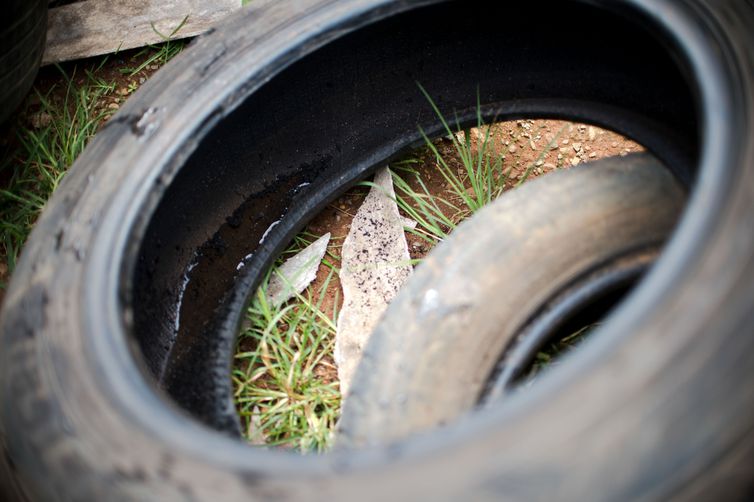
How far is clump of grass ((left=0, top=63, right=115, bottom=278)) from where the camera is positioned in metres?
2.16

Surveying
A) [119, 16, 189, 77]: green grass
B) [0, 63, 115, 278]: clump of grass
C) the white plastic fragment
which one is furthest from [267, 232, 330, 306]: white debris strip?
[119, 16, 189, 77]: green grass

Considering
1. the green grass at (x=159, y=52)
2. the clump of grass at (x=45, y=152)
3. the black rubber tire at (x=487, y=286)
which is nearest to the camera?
the black rubber tire at (x=487, y=286)

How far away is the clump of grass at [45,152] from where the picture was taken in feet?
7.09

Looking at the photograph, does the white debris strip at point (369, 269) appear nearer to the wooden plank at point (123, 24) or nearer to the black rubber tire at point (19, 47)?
the wooden plank at point (123, 24)

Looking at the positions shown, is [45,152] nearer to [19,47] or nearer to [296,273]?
[19,47]

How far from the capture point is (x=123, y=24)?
245 cm

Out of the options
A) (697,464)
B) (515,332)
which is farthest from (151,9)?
(697,464)

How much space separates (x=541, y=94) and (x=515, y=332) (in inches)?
27.6

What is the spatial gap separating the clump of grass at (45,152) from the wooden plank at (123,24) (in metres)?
0.10

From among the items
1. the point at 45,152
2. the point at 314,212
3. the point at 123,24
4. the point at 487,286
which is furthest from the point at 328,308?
the point at 123,24

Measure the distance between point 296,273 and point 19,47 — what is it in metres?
0.97

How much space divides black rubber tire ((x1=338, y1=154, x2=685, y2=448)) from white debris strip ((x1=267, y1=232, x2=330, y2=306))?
0.55 meters

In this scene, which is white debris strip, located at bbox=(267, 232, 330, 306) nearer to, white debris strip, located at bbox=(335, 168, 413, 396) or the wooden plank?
white debris strip, located at bbox=(335, 168, 413, 396)

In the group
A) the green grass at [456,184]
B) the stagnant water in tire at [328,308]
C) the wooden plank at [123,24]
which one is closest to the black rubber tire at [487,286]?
the stagnant water in tire at [328,308]
